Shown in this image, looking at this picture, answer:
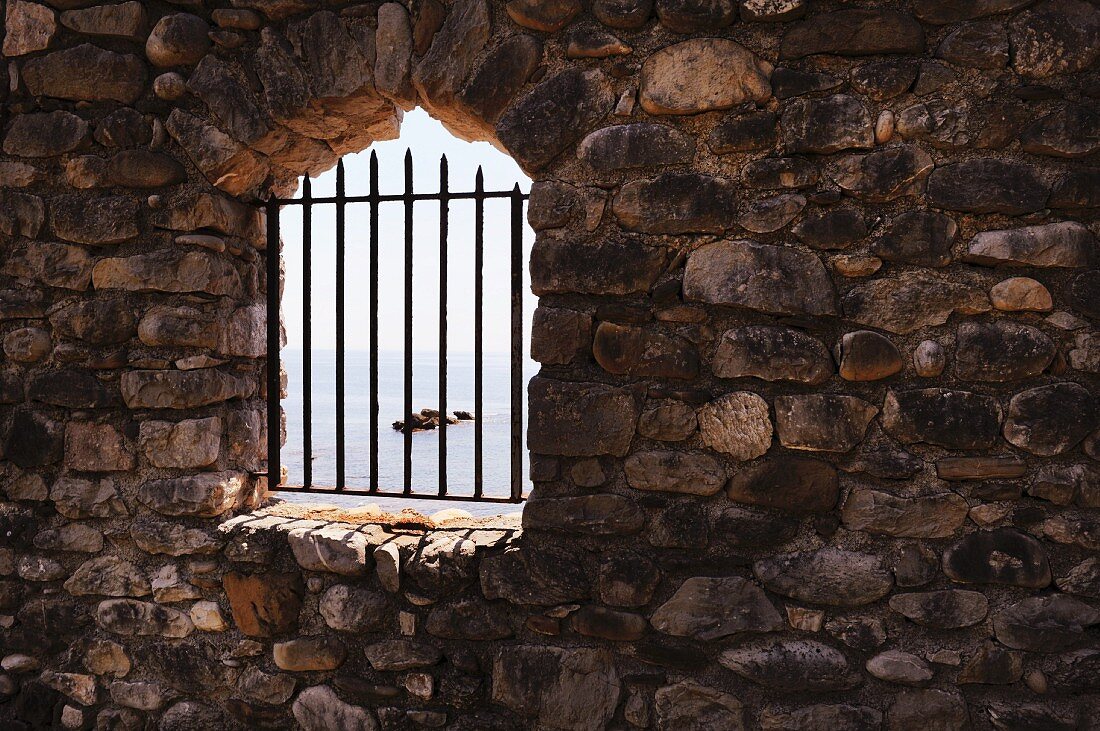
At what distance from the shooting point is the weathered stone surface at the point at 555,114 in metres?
2.25

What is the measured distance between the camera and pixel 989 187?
6.61 ft

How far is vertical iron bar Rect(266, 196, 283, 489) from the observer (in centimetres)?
278

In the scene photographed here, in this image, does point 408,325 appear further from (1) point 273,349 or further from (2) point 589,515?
(2) point 589,515

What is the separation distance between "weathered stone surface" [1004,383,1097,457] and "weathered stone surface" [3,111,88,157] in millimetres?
3343

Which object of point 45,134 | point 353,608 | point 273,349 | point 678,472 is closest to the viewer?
point 678,472

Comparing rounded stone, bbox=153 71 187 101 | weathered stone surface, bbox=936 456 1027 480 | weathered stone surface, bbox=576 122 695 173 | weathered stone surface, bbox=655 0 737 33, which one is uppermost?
weathered stone surface, bbox=655 0 737 33

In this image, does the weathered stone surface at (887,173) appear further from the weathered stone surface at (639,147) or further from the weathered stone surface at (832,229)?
the weathered stone surface at (639,147)

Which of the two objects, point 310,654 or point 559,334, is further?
point 310,654

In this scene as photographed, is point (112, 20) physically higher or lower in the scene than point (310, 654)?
higher

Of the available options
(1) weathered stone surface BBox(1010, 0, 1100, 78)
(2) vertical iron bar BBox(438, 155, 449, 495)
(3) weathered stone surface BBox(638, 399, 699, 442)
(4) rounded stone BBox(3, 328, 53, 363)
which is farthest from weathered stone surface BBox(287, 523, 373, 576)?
(1) weathered stone surface BBox(1010, 0, 1100, 78)

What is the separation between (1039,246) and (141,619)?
328cm

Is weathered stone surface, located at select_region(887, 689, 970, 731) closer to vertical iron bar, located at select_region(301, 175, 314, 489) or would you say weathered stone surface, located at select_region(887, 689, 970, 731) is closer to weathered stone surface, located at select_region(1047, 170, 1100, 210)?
weathered stone surface, located at select_region(1047, 170, 1100, 210)

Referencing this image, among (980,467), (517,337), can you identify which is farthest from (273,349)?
(980,467)

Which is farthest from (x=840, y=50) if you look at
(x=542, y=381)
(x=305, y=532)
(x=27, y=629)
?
(x=27, y=629)
